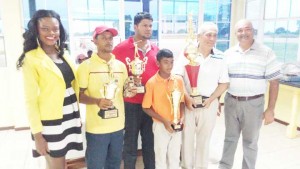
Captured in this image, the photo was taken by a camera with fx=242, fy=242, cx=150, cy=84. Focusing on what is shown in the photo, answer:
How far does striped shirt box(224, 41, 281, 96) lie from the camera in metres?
2.01

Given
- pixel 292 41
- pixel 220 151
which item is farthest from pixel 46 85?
pixel 292 41

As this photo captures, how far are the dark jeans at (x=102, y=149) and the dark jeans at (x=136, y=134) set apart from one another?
0.89 ft

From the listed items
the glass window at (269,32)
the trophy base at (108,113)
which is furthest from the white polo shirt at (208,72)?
the glass window at (269,32)

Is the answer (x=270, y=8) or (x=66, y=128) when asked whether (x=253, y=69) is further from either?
(x=270, y=8)

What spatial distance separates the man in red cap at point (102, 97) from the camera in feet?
5.11

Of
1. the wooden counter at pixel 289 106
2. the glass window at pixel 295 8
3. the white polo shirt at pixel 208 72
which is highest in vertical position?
the glass window at pixel 295 8

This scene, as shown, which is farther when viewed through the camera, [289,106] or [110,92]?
[289,106]

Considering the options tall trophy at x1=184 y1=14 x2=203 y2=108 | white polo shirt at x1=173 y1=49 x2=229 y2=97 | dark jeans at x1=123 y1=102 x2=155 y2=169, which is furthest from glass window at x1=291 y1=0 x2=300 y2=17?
dark jeans at x1=123 y1=102 x2=155 y2=169

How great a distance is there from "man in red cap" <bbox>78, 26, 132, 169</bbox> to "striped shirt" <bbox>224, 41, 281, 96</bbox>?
0.98 meters

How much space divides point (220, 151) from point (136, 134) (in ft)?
4.70

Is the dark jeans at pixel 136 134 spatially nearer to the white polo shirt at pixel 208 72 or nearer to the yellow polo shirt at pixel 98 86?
the yellow polo shirt at pixel 98 86

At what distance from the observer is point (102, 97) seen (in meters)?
1.58

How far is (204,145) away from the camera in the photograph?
2088 mm

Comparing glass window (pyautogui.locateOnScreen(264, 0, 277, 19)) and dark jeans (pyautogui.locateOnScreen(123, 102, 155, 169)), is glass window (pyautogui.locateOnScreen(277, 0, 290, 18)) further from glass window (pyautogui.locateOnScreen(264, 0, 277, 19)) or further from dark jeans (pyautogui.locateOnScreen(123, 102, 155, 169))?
dark jeans (pyautogui.locateOnScreen(123, 102, 155, 169))
